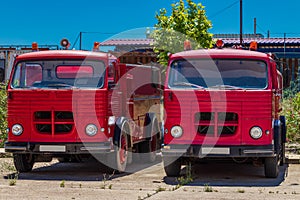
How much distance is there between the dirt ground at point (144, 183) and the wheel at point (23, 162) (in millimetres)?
180

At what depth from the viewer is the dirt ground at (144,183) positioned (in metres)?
9.82

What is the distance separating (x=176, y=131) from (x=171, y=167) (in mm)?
916

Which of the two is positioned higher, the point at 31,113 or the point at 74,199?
the point at 31,113

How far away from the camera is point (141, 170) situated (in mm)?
13539

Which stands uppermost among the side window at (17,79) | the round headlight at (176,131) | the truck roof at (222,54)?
the truck roof at (222,54)

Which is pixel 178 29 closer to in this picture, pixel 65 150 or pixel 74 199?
pixel 65 150

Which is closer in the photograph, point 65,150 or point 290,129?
point 65,150

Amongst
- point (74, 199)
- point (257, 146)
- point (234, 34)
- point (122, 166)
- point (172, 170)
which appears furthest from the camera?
point (234, 34)

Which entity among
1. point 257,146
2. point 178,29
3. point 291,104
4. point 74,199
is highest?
point 178,29

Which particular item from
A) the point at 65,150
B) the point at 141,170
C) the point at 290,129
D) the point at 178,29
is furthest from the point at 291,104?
the point at 178,29

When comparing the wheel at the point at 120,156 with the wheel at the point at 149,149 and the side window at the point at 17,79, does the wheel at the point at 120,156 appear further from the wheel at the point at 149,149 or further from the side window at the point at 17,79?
the side window at the point at 17,79

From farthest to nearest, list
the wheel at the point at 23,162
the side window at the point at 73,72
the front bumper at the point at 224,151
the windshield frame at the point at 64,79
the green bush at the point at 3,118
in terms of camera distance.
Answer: the green bush at the point at 3,118 → the wheel at the point at 23,162 → the side window at the point at 73,72 → the windshield frame at the point at 64,79 → the front bumper at the point at 224,151

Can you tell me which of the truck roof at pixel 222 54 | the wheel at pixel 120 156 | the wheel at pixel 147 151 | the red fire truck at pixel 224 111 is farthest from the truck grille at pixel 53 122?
the wheel at pixel 147 151

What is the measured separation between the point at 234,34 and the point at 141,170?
37.9 m
